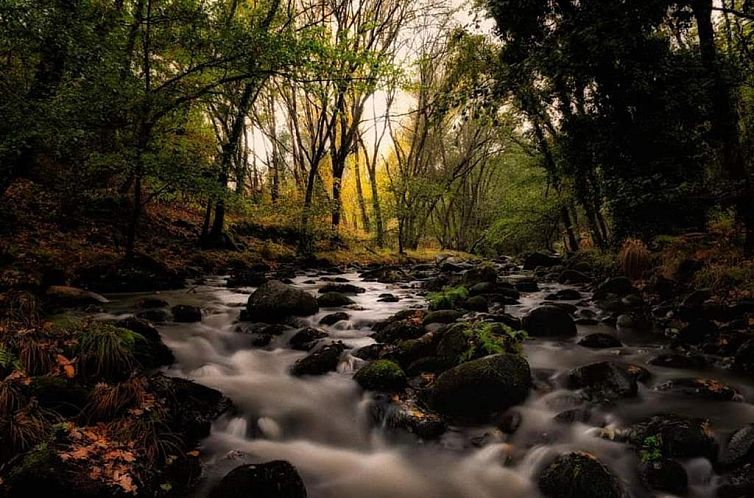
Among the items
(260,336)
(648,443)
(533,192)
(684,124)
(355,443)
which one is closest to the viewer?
(648,443)

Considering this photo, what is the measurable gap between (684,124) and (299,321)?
1043cm

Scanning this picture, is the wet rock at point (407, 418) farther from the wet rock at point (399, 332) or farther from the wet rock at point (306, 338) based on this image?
the wet rock at point (306, 338)

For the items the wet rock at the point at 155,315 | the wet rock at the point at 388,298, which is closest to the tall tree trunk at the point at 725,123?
the wet rock at the point at 388,298

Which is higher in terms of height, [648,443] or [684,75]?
[684,75]

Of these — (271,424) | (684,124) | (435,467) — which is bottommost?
(435,467)

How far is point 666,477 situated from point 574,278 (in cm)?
1017

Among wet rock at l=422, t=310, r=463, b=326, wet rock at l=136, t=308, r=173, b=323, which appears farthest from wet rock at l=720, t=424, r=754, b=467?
wet rock at l=136, t=308, r=173, b=323

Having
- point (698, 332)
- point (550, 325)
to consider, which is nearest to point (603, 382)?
point (550, 325)

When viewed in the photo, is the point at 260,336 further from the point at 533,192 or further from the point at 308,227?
the point at 533,192

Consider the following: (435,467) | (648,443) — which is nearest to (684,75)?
(648,443)

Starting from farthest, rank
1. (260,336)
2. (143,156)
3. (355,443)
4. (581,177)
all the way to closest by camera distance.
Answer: (581,177) < (143,156) < (260,336) < (355,443)

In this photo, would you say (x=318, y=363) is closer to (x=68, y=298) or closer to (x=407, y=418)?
(x=407, y=418)

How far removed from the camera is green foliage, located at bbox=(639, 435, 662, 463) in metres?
3.58

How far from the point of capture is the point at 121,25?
29.8 feet
